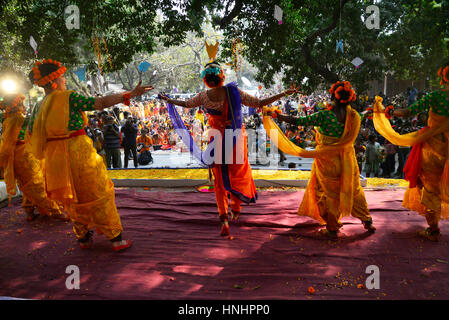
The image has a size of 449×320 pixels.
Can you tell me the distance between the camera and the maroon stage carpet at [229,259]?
2785 millimetres

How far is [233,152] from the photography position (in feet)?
13.5

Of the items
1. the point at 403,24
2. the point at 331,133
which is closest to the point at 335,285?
the point at 331,133

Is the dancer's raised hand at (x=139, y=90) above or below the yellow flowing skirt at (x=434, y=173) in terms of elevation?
above

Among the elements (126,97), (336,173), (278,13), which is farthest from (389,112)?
(278,13)

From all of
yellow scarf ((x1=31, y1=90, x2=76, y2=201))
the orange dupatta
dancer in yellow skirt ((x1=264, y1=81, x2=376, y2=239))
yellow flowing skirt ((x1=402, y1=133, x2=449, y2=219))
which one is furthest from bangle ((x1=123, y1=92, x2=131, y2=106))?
yellow flowing skirt ((x1=402, y1=133, x2=449, y2=219))

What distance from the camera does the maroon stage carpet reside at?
2.79 meters

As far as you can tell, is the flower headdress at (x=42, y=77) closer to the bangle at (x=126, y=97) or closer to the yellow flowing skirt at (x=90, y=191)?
the yellow flowing skirt at (x=90, y=191)

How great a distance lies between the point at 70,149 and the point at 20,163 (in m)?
1.77

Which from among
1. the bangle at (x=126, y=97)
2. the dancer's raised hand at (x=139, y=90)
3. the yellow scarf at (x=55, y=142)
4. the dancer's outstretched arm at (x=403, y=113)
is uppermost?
the dancer's raised hand at (x=139, y=90)

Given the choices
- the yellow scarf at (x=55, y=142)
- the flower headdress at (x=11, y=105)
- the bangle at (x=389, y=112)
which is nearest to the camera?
the yellow scarf at (x=55, y=142)

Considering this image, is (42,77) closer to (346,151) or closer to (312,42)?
(346,151)

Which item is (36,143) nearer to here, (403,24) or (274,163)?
(274,163)

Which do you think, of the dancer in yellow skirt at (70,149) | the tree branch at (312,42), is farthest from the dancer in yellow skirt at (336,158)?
the tree branch at (312,42)

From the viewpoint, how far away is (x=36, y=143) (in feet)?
10.9
